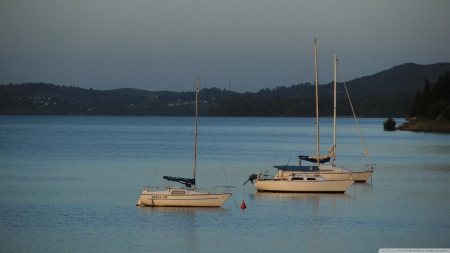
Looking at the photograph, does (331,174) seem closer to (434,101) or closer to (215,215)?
(215,215)

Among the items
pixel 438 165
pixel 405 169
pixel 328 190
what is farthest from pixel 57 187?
pixel 438 165

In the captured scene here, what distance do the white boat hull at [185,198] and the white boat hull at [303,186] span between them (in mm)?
6648

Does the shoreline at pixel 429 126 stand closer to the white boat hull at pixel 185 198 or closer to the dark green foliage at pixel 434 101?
the dark green foliage at pixel 434 101

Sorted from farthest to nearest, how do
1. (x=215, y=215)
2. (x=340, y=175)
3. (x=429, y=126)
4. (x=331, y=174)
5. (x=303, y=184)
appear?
(x=429, y=126), (x=340, y=175), (x=331, y=174), (x=303, y=184), (x=215, y=215)

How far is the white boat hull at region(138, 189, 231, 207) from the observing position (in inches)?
1280

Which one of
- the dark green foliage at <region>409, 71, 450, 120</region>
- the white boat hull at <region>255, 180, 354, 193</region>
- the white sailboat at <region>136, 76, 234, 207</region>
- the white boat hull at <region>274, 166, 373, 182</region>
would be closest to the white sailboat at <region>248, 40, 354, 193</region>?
the white boat hull at <region>255, 180, 354, 193</region>

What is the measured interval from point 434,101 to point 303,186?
322 ft

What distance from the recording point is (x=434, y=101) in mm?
130125

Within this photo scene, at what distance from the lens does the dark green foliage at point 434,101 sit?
12290cm

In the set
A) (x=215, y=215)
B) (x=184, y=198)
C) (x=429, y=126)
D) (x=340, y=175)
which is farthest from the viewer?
(x=429, y=126)

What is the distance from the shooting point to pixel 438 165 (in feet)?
192

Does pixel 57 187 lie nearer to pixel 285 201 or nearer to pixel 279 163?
pixel 285 201

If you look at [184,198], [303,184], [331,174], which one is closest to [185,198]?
[184,198]

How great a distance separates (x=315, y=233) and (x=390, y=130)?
11591cm
